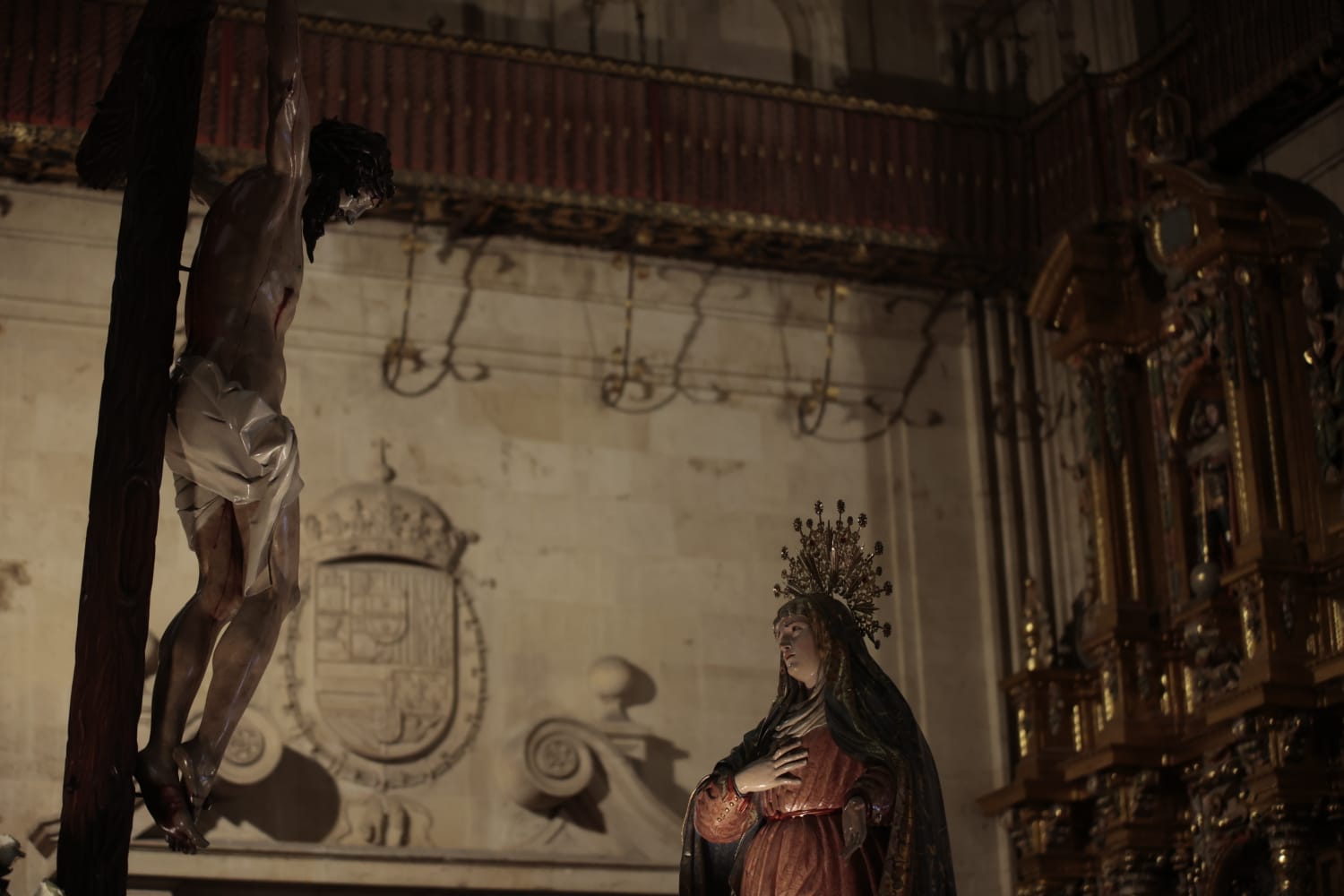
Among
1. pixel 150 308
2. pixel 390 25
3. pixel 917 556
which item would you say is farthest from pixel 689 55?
pixel 150 308

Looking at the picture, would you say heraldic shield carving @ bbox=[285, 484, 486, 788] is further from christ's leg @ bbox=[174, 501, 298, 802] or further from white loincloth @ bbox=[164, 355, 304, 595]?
white loincloth @ bbox=[164, 355, 304, 595]

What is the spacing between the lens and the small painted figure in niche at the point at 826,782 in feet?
19.8

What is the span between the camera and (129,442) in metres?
4.89

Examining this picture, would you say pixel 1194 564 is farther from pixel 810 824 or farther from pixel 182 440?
pixel 182 440

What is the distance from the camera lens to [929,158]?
39.8 feet

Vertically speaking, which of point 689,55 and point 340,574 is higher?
point 689,55

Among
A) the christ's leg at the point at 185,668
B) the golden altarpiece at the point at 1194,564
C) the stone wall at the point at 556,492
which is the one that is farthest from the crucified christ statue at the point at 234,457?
the golden altarpiece at the point at 1194,564

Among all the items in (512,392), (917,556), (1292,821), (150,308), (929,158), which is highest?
(929,158)

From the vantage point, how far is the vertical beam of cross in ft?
15.2

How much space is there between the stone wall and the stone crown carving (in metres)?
0.10

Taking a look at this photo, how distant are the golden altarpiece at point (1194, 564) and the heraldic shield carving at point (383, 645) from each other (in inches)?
109

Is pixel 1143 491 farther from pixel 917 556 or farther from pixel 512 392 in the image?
pixel 512 392

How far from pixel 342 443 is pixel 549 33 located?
106 inches

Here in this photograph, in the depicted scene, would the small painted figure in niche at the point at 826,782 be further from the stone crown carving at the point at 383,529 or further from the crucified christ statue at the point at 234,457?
the stone crown carving at the point at 383,529
